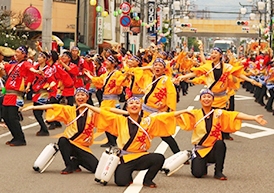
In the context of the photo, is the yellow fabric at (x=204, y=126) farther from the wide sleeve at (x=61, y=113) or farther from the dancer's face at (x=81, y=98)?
the wide sleeve at (x=61, y=113)

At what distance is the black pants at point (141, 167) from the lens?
9125 mm

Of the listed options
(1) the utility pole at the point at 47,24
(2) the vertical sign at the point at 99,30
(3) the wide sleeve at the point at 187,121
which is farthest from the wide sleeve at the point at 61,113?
(2) the vertical sign at the point at 99,30

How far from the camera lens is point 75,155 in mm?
10000

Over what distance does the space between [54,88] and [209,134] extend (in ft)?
19.7

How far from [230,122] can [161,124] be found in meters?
1.07

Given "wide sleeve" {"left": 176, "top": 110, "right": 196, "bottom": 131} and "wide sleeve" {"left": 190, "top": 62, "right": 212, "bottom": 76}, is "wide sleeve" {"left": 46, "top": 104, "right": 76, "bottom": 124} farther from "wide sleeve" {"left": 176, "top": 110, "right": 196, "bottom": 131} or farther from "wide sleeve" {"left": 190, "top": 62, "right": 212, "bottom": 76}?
"wide sleeve" {"left": 190, "top": 62, "right": 212, "bottom": 76}

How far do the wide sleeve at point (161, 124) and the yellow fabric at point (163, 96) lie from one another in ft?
7.33

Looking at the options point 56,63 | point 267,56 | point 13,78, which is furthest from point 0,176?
point 267,56

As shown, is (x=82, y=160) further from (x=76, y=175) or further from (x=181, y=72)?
(x=181, y=72)

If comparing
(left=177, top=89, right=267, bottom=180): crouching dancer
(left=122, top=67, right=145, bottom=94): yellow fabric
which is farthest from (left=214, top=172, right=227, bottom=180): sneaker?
(left=122, top=67, right=145, bottom=94): yellow fabric

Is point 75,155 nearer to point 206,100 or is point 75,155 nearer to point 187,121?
point 187,121

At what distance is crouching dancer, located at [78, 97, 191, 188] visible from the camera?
30.0 feet

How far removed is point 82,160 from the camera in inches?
395

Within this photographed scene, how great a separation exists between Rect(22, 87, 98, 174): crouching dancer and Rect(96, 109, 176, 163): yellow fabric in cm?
50
